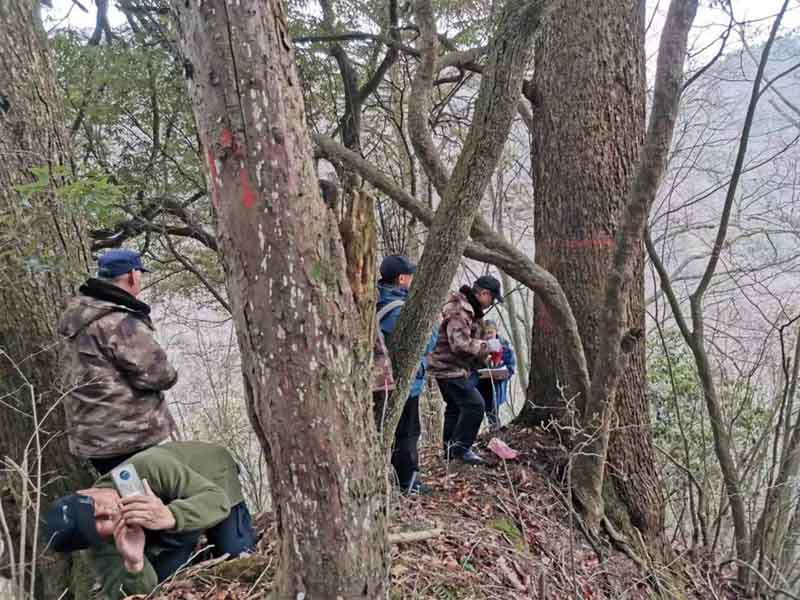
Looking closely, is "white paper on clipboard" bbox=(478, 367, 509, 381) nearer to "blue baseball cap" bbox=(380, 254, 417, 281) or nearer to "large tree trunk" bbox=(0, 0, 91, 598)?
"blue baseball cap" bbox=(380, 254, 417, 281)

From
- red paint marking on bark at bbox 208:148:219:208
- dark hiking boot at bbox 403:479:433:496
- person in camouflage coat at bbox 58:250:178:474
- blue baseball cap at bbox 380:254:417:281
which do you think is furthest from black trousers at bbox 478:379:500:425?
red paint marking on bark at bbox 208:148:219:208

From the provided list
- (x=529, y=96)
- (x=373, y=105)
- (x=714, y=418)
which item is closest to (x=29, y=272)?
(x=529, y=96)

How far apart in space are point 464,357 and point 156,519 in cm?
251

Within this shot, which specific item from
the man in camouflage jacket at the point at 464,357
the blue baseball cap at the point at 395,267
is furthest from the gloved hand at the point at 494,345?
the blue baseball cap at the point at 395,267

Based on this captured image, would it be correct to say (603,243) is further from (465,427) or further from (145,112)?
(145,112)

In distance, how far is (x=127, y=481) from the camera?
94.0 inches

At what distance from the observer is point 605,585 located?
3348 mm

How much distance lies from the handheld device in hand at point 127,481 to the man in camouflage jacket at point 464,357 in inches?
93.6

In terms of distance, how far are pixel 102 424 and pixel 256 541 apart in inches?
40.3

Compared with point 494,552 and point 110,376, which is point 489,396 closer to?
point 494,552

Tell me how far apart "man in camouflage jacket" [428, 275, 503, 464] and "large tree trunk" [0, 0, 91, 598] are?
254 cm

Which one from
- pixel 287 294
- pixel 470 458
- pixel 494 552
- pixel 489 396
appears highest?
pixel 287 294

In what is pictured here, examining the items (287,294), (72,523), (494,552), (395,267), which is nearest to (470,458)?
(494,552)

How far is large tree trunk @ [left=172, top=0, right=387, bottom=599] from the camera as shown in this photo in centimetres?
152
